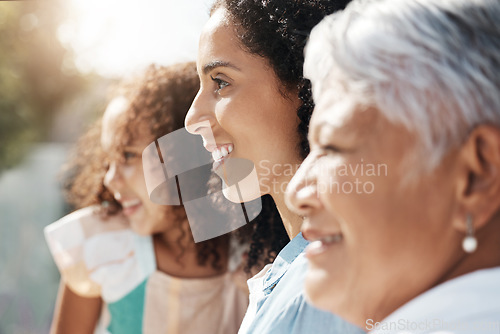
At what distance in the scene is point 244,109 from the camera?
148 cm

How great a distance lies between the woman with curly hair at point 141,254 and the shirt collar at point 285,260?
83 centimetres

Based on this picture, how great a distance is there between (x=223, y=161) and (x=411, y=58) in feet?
2.78

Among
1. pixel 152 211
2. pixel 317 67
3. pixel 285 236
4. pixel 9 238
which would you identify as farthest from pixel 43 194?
pixel 317 67

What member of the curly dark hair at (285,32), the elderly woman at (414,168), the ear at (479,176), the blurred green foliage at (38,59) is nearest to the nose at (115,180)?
the curly dark hair at (285,32)

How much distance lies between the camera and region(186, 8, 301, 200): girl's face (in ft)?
4.87

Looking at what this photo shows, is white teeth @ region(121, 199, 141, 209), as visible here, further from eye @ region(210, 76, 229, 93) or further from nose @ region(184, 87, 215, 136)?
eye @ region(210, 76, 229, 93)

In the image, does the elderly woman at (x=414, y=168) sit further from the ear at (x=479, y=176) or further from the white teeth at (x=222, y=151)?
the white teeth at (x=222, y=151)

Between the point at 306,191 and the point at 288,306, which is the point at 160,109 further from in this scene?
the point at 306,191

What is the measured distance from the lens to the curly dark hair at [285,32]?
147 cm

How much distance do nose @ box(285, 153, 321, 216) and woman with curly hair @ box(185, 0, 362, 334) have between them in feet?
1.61

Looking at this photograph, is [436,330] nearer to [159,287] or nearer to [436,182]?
[436,182]

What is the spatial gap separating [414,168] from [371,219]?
11 cm

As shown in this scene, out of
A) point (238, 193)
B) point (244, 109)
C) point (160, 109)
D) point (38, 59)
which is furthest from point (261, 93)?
point (38, 59)

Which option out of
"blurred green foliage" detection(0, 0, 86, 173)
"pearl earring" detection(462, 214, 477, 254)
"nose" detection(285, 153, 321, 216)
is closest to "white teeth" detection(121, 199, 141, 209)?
"nose" detection(285, 153, 321, 216)
